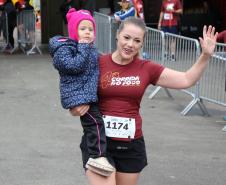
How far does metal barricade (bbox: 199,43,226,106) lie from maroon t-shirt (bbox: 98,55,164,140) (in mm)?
4453

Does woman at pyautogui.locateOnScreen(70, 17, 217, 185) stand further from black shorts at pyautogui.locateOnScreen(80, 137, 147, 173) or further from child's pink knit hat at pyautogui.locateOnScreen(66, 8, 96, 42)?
child's pink knit hat at pyautogui.locateOnScreen(66, 8, 96, 42)

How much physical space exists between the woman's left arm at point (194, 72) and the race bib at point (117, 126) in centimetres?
38

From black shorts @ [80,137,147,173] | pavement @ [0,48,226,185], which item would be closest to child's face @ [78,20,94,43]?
black shorts @ [80,137,147,173]

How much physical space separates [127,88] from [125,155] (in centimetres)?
45

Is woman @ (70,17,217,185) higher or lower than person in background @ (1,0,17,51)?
higher

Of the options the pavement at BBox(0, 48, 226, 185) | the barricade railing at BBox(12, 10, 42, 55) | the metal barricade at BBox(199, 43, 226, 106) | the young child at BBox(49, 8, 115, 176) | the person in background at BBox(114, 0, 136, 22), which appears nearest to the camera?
the young child at BBox(49, 8, 115, 176)

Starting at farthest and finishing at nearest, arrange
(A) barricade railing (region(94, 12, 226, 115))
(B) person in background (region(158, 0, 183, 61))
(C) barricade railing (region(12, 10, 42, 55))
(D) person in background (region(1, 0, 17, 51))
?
(D) person in background (region(1, 0, 17, 51)) < (C) barricade railing (region(12, 10, 42, 55)) < (B) person in background (region(158, 0, 183, 61)) < (A) barricade railing (region(94, 12, 226, 115))

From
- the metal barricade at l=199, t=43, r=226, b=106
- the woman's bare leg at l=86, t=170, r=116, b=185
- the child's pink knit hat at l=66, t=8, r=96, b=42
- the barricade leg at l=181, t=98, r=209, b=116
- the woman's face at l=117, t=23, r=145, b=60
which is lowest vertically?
the barricade leg at l=181, t=98, r=209, b=116

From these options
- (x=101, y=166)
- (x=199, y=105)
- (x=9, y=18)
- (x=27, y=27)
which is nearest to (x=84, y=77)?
(x=101, y=166)

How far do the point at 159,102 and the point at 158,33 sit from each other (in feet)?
4.00

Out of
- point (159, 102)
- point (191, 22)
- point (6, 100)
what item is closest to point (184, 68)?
point (159, 102)

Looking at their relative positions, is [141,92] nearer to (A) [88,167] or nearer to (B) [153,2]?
(A) [88,167]

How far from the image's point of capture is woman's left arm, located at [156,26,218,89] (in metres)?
3.57

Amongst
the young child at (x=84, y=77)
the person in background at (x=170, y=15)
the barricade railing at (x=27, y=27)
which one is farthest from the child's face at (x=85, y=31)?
the barricade railing at (x=27, y=27)
